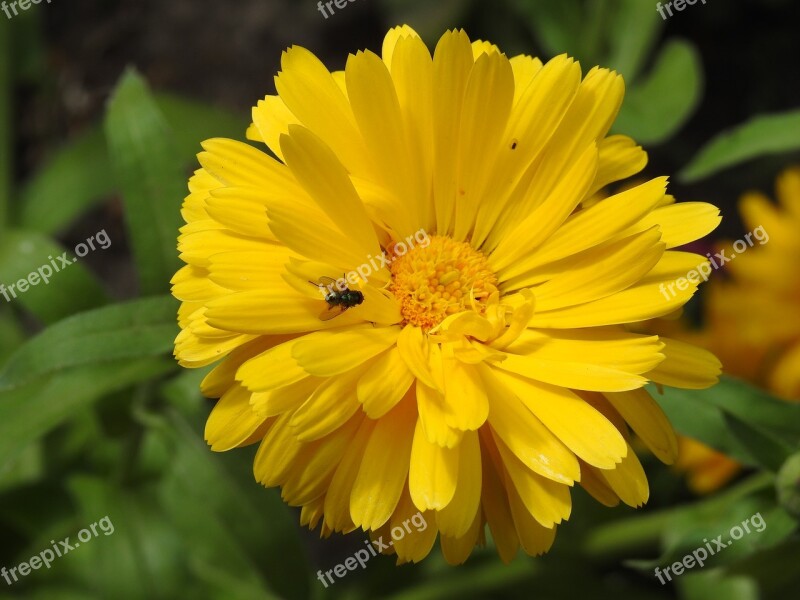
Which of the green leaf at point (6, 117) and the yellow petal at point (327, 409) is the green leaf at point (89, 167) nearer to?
the green leaf at point (6, 117)

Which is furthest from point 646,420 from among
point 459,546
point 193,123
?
point 193,123

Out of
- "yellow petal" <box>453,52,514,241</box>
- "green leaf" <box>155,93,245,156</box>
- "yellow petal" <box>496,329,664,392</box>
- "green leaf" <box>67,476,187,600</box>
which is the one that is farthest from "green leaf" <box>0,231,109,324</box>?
"yellow petal" <box>496,329,664,392</box>

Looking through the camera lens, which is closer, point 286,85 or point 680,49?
point 286,85

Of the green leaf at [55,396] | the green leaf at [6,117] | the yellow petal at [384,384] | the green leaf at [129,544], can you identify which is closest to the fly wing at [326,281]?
the yellow petal at [384,384]

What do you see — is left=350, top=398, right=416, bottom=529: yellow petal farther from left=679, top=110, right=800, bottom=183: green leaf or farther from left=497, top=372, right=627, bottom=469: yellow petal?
left=679, top=110, right=800, bottom=183: green leaf

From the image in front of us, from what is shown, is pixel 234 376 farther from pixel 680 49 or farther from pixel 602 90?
pixel 680 49

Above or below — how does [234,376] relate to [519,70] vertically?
below

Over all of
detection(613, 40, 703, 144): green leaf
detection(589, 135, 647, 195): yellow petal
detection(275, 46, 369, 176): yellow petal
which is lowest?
detection(589, 135, 647, 195): yellow petal

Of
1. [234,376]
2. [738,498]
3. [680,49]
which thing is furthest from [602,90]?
[680,49]
